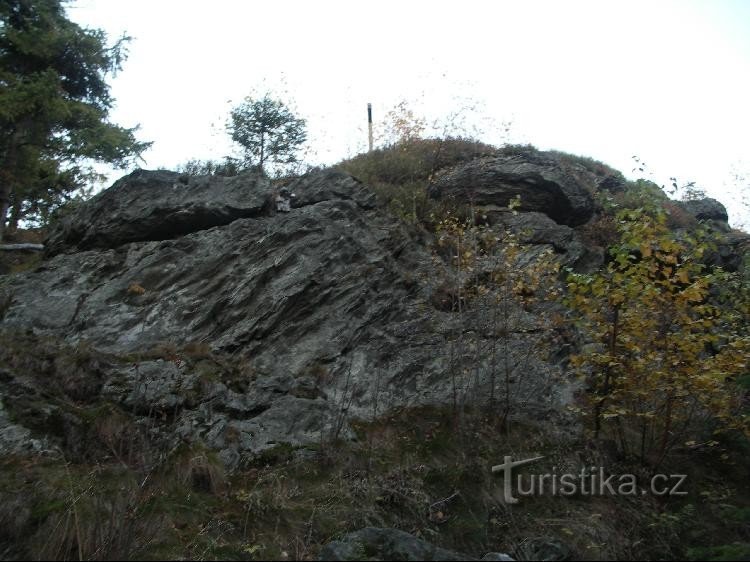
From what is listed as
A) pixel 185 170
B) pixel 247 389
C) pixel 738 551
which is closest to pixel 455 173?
pixel 185 170

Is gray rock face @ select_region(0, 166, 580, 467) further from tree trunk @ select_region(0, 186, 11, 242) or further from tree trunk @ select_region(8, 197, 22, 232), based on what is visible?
tree trunk @ select_region(8, 197, 22, 232)

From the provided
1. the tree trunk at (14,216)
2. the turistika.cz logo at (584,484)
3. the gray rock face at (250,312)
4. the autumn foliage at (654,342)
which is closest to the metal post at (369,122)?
the gray rock face at (250,312)

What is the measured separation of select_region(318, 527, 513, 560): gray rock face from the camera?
437 centimetres

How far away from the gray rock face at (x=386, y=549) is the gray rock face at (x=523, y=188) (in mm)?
8831

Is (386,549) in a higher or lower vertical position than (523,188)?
lower

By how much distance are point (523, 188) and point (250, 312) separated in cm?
697

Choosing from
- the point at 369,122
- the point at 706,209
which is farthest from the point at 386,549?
the point at 706,209

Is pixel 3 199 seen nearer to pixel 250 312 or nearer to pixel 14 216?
pixel 14 216

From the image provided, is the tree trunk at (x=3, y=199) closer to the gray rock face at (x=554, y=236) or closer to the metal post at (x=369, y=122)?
A: the metal post at (x=369, y=122)

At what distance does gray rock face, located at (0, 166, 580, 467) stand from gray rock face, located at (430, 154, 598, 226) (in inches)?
57.4

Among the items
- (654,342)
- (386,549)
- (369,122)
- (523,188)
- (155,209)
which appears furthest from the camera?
(369,122)

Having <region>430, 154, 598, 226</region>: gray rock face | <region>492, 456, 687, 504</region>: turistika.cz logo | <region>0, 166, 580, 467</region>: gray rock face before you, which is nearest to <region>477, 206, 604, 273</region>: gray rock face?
A: <region>0, 166, 580, 467</region>: gray rock face

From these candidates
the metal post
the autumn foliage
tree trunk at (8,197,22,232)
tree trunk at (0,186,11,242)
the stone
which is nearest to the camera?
the autumn foliage

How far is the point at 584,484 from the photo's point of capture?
6.56 m
